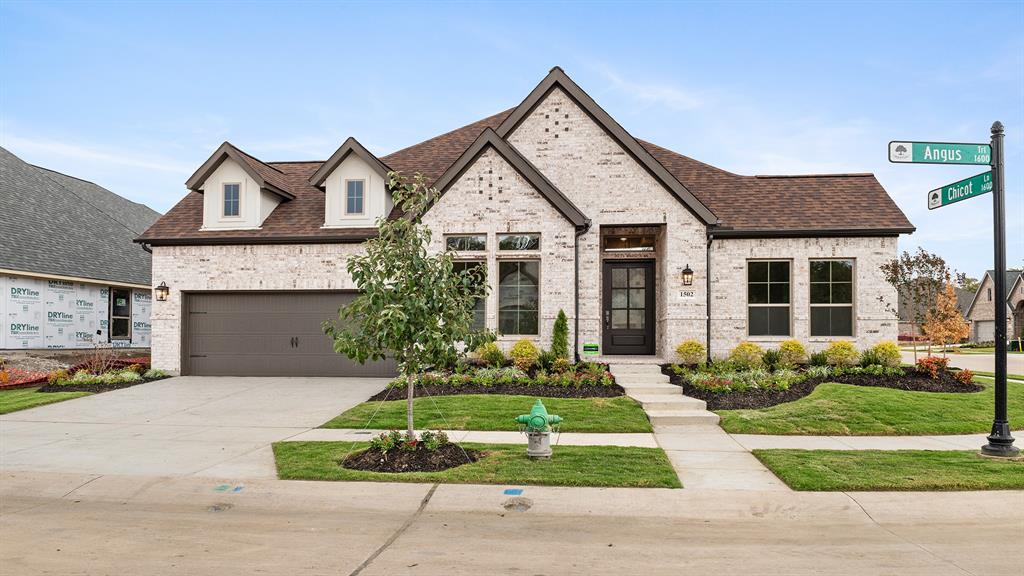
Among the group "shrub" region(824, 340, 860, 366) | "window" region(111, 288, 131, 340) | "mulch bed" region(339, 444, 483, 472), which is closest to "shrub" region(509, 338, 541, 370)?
"mulch bed" region(339, 444, 483, 472)

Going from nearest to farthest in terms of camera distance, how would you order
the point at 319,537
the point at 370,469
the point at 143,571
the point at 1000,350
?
the point at 143,571, the point at 319,537, the point at 370,469, the point at 1000,350

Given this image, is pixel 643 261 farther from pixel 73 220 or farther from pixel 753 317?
pixel 73 220

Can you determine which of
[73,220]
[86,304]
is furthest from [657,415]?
[73,220]

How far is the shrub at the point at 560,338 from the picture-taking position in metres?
14.1

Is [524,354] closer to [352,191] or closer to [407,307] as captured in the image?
[352,191]

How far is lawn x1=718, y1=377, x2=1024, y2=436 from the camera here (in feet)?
30.9

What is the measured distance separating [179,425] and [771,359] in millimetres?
12703

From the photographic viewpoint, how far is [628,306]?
16.2 metres

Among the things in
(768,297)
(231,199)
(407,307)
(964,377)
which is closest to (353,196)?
(231,199)

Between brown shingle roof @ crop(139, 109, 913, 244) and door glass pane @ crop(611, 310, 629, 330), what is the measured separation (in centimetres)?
327

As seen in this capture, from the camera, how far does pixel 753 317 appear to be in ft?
50.5

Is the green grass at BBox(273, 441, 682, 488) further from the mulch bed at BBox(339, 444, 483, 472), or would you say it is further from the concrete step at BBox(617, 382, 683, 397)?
the concrete step at BBox(617, 382, 683, 397)

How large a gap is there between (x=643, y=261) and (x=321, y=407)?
9006 mm

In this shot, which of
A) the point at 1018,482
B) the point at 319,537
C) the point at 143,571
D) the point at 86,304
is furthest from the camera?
the point at 86,304
